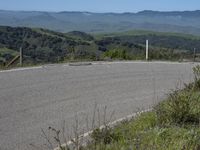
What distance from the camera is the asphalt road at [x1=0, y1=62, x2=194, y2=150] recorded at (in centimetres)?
863

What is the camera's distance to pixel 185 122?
308 inches

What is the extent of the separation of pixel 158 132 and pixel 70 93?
5643 mm

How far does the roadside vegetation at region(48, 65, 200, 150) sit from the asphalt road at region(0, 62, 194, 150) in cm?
92

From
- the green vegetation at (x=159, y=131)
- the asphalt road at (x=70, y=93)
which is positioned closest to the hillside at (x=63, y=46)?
the asphalt road at (x=70, y=93)

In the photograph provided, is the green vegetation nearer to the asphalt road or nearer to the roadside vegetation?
the roadside vegetation

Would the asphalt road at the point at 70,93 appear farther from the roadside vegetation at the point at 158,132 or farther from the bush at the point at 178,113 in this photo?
the bush at the point at 178,113

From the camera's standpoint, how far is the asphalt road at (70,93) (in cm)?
863

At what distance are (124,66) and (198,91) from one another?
337 inches

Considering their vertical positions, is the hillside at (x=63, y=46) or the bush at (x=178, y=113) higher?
the bush at (x=178, y=113)

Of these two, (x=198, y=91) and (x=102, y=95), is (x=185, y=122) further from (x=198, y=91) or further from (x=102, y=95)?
(x=102, y=95)

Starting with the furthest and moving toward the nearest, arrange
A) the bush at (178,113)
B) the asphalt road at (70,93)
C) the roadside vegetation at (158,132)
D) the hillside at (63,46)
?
the hillside at (63,46)
the asphalt road at (70,93)
the bush at (178,113)
the roadside vegetation at (158,132)

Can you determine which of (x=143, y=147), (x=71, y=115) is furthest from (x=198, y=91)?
(x=143, y=147)

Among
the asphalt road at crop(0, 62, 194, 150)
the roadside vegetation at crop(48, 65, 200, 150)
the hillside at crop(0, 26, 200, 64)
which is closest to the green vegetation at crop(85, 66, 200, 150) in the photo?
the roadside vegetation at crop(48, 65, 200, 150)

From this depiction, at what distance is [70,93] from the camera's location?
1240 cm
